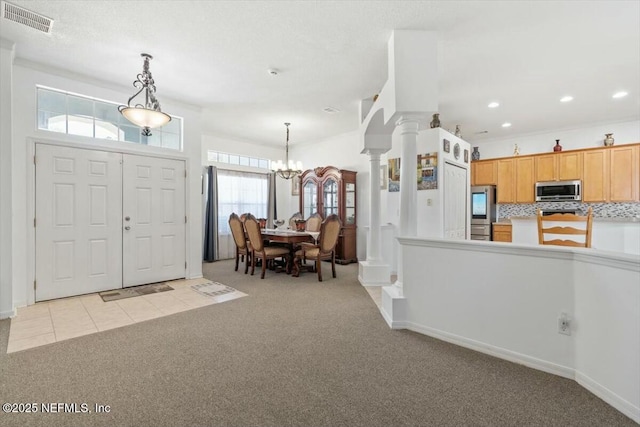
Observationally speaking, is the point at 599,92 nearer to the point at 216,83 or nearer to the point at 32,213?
the point at 216,83

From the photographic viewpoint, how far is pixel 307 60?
10.7ft

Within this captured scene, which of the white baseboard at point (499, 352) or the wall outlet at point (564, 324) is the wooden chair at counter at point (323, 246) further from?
the wall outlet at point (564, 324)

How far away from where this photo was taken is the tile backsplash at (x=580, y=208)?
16.9ft

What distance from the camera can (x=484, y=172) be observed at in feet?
21.1

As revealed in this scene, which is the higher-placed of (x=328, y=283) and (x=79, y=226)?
(x=79, y=226)

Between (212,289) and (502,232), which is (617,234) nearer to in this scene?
(502,232)

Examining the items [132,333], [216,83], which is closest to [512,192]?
[216,83]

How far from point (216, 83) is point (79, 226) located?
8.48 feet

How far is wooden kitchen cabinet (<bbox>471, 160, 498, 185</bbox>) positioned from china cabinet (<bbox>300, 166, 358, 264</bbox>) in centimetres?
275

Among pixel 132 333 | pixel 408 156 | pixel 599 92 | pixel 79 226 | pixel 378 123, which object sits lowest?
pixel 132 333

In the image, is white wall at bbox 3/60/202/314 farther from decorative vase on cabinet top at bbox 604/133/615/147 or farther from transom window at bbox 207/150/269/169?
decorative vase on cabinet top at bbox 604/133/615/147

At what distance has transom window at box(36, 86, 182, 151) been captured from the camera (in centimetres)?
357

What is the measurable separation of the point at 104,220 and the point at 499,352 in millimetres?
4767

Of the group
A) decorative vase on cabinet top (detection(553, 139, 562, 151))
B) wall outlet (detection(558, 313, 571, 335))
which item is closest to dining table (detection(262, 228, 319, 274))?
wall outlet (detection(558, 313, 571, 335))
